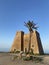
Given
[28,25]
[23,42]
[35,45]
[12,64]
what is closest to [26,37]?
[23,42]

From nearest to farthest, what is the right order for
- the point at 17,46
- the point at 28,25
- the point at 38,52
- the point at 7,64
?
the point at 7,64
the point at 28,25
the point at 38,52
the point at 17,46

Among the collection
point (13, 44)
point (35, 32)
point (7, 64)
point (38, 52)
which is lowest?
point (7, 64)

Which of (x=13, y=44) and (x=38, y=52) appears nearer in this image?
(x=38, y=52)

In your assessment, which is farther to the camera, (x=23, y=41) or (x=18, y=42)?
(x=23, y=41)

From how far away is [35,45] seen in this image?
4934 cm

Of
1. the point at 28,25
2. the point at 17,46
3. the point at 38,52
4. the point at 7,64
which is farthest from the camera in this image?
the point at 17,46

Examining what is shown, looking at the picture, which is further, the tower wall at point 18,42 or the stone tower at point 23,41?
the tower wall at point 18,42

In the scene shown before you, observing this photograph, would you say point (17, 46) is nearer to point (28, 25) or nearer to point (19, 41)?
point (19, 41)

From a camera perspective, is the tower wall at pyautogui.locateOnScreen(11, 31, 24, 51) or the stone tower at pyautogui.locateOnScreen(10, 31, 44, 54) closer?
the stone tower at pyautogui.locateOnScreen(10, 31, 44, 54)

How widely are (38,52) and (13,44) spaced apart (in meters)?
10.1

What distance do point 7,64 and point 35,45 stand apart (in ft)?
93.1

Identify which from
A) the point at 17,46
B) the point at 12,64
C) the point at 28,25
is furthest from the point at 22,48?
the point at 12,64

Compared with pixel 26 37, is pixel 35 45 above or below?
below

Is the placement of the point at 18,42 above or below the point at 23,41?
below
